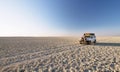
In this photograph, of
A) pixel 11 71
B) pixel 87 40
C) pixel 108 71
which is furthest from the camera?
pixel 87 40

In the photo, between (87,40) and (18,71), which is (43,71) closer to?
(18,71)

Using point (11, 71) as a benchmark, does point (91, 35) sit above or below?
above

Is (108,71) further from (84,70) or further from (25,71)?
(25,71)

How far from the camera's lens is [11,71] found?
24.2 feet

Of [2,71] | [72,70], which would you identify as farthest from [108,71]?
[2,71]

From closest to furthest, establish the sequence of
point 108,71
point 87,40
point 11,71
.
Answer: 1. point 108,71
2. point 11,71
3. point 87,40

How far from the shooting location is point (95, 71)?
22.6 ft

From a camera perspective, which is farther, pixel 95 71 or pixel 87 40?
pixel 87 40

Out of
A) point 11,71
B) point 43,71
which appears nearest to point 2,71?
point 11,71

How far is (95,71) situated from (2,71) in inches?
219

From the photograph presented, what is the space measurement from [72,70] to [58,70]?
32.6 inches

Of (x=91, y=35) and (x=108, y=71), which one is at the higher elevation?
(x=91, y=35)

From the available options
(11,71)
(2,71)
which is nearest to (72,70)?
(11,71)

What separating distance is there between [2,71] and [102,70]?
599 centimetres
